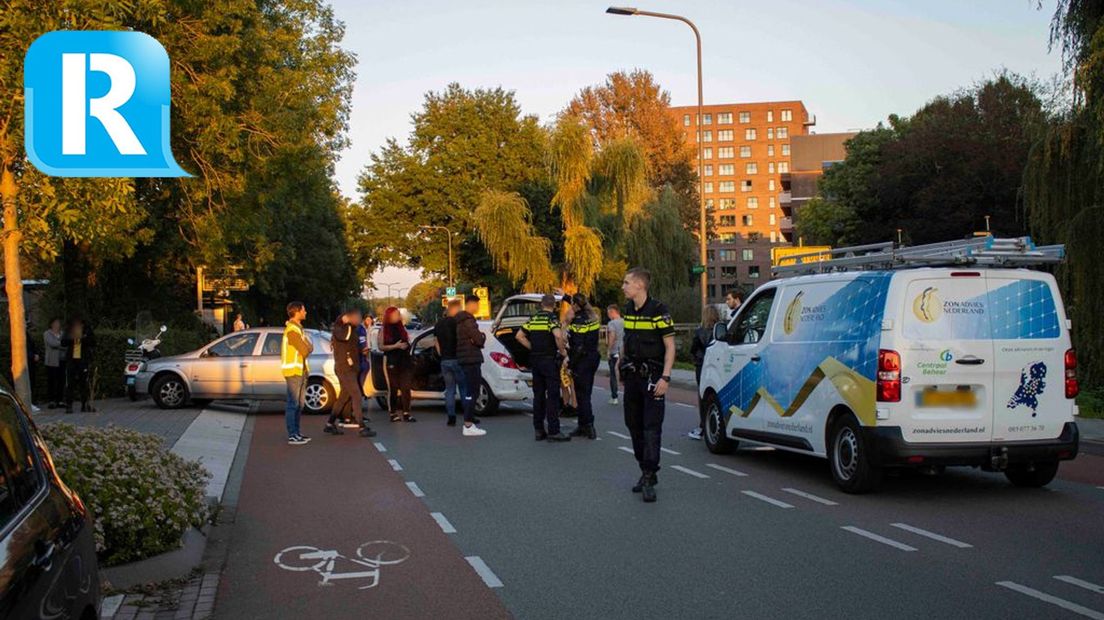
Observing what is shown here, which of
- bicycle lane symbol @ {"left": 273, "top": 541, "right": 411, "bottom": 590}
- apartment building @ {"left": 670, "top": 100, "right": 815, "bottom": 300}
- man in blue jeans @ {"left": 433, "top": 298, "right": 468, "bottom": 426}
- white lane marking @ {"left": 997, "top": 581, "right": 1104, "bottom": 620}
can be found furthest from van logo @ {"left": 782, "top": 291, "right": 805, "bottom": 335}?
apartment building @ {"left": 670, "top": 100, "right": 815, "bottom": 300}

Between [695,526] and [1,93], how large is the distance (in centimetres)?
704

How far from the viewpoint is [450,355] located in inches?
620

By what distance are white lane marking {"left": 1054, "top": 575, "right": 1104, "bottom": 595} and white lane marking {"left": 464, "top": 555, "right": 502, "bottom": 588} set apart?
11.4 feet

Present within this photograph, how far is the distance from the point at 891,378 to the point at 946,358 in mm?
517

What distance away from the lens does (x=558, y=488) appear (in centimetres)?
1020

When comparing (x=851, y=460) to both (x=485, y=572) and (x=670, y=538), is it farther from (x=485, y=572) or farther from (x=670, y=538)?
(x=485, y=572)

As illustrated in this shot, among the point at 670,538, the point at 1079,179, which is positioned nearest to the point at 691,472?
the point at 670,538

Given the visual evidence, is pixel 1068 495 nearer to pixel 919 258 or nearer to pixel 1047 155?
pixel 919 258

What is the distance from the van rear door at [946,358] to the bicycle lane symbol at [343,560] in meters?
4.50

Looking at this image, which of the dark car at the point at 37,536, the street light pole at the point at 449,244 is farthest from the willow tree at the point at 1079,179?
the street light pole at the point at 449,244

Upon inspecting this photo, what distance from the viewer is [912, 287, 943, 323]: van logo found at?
Result: 9.13 metres

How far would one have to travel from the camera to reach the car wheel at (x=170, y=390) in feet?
64.5

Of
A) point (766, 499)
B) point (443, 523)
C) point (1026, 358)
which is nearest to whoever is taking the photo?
point (443, 523)

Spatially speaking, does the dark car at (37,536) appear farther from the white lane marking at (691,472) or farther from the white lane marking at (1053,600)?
the white lane marking at (691,472)
